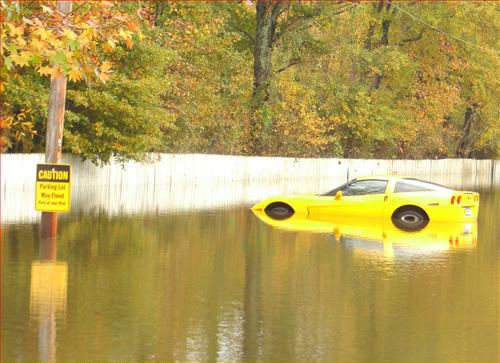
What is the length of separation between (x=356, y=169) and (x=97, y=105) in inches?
1098

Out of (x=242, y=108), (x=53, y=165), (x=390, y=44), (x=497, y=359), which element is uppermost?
(x=390, y=44)

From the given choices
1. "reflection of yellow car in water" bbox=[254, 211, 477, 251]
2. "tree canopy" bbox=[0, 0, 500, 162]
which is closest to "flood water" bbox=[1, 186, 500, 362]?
"reflection of yellow car in water" bbox=[254, 211, 477, 251]

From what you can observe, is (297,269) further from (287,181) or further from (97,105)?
(287,181)

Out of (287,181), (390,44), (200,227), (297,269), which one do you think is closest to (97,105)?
(200,227)

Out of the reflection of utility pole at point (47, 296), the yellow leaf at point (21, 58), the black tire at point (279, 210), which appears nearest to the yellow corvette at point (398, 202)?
the black tire at point (279, 210)

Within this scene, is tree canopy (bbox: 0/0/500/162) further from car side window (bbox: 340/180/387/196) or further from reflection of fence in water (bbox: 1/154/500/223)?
car side window (bbox: 340/180/387/196)

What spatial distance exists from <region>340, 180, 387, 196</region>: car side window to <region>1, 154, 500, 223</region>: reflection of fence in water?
4.93 metres

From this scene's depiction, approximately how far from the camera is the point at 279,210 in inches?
1188

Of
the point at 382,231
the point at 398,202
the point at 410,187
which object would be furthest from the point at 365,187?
the point at 382,231

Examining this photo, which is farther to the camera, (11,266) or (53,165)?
(53,165)

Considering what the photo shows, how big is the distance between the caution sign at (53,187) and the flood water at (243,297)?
0.70 meters

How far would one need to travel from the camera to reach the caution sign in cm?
1883

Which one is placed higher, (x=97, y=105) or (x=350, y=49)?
(x=350, y=49)

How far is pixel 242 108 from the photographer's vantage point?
197 feet
